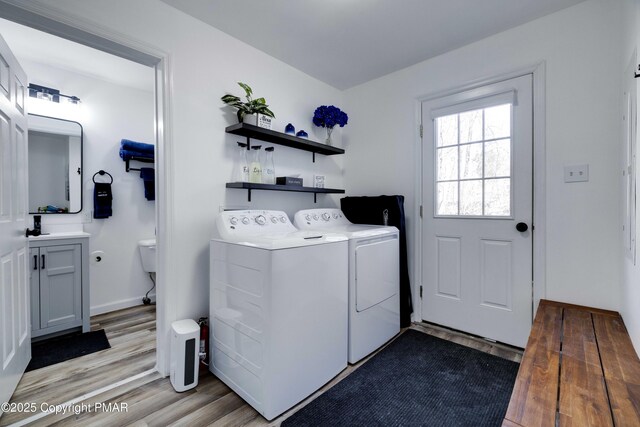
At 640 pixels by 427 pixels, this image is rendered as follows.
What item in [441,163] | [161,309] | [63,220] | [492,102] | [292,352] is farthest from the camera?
[63,220]

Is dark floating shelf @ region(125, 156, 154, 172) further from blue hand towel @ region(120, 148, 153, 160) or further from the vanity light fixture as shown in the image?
the vanity light fixture

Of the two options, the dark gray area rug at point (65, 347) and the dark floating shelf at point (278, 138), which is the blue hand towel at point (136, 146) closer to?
the dark floating shelf at point (278, 138)

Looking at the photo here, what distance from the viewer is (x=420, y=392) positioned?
1.69m

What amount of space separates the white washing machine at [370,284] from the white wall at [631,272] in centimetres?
130

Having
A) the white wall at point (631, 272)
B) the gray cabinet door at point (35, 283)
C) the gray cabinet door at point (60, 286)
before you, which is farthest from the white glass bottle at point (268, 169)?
the white wall at point (631, 272)

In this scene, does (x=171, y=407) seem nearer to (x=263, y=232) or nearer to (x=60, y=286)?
(x=263, y=232)

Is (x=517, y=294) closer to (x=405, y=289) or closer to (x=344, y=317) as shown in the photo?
(x=405, y=289)

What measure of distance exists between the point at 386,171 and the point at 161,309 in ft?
7.18

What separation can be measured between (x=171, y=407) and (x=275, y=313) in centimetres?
81

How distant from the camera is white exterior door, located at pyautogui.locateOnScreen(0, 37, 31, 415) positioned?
149 cm

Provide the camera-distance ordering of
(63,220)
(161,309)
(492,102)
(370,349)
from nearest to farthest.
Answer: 1. (161,309)
2. (370,349)
3. (492,102)
4. (63,220)

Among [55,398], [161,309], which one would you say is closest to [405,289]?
[161,309]

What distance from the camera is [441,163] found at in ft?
8.32

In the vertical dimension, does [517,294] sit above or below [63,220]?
below
